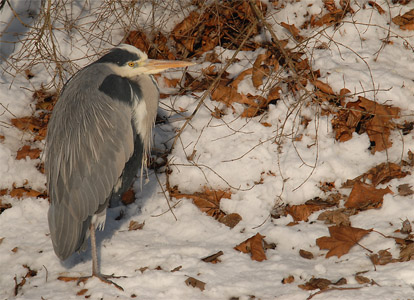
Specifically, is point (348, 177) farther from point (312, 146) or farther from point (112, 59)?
point (112, 59)

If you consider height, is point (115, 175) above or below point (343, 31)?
below

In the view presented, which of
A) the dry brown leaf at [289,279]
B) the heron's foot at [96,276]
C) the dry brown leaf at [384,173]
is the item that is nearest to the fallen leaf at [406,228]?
the dry brown leaf at [384,173]

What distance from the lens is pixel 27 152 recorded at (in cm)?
433

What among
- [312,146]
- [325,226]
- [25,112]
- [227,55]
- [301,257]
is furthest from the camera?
[227,55]

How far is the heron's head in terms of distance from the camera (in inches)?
143

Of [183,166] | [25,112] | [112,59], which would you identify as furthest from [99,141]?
[25,112]

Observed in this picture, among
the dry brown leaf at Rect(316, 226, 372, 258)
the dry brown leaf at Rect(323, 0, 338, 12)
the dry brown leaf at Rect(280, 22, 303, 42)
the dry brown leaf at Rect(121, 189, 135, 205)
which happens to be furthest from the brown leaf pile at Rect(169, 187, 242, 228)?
the dry brown leaf at Rect(323, 0, 338, 12)

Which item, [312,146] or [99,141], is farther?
[312,146]

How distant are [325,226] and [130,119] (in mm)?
1512

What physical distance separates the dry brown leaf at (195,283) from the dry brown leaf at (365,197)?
125cm

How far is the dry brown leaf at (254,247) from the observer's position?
339 centimetres

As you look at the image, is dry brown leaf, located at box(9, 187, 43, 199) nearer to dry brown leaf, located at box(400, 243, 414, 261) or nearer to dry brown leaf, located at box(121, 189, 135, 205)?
dry brown leaf, located at box(121, 189, 135, 205)

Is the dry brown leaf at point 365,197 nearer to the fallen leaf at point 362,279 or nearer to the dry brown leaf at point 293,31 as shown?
the fallen leaf at point 362,279

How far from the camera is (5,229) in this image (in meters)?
3.88
